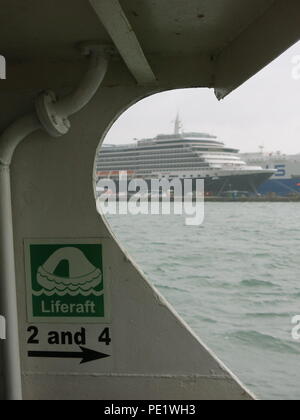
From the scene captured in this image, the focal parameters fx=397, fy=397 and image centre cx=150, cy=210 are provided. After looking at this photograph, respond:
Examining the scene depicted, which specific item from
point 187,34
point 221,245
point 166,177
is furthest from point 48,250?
point 221,245

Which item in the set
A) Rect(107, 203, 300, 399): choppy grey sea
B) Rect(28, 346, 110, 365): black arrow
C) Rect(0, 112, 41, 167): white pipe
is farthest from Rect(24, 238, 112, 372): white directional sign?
Rect(107, 203, 300, 399): choppy grey sea

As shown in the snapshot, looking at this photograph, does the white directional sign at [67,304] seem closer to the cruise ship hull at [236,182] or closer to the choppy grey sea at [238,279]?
the choppy grey sea at [238,279]

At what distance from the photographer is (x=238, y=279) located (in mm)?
8750

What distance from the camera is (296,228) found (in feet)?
36.8

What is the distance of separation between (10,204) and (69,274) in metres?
0.38

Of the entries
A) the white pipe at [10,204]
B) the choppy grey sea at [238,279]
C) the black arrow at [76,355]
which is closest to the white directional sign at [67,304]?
the black arrow at [76,355]

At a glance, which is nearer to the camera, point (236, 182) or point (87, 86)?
point (87, 86)

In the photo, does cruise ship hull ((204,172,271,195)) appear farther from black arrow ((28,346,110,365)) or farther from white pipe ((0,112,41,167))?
white pipe ((0,112,41,167))

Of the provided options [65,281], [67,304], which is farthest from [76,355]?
[65,281]

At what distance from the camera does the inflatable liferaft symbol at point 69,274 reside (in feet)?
5.50

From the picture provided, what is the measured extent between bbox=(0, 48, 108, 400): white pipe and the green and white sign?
0.11m

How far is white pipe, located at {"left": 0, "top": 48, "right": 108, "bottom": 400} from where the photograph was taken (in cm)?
148

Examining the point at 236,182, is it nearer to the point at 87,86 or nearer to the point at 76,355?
the point at 76,355
